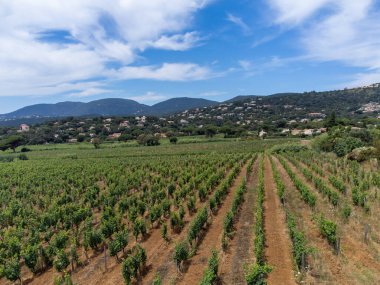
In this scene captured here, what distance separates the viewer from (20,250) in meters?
17.6

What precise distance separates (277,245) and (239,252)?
6.84 ft

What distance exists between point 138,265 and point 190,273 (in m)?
2.37

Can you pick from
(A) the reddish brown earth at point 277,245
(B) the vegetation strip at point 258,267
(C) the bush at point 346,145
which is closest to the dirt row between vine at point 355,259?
(A) the reddish brown earth at point 277,245

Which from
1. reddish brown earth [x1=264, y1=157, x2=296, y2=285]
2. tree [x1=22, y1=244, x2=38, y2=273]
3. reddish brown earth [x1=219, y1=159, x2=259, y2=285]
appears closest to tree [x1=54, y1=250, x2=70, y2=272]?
tree [x1=22, y1=244, x2=38, y2=273]

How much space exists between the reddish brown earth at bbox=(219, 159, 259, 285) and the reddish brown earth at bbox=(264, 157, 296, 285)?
3.09ft

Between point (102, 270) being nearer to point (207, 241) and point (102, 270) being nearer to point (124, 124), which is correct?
point (207, 241)

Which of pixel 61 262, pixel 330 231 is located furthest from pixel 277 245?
pixel 61 262

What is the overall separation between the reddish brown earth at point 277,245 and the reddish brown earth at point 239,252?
3.09 ft

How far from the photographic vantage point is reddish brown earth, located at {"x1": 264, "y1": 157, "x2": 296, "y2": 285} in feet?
42.8

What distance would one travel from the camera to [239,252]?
51.1 ft

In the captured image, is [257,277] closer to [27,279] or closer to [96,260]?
[96,260]

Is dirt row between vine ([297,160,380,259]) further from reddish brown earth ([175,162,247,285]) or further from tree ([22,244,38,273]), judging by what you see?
tree ([22,244,38,273])

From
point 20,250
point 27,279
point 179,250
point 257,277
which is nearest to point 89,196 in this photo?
point 20,250

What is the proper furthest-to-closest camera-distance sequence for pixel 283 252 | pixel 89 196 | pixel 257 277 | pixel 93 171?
pixel 93 171 → pixel 89 196 → pixel 283 252 → pixel 257 277
